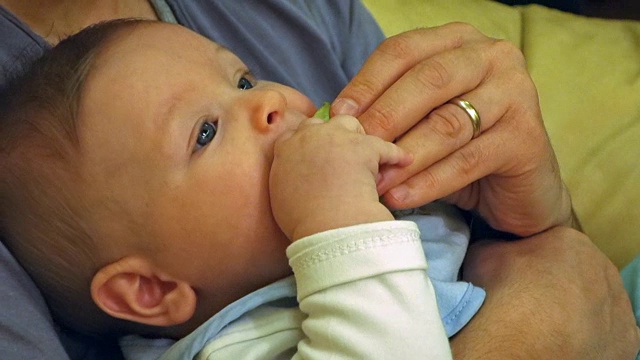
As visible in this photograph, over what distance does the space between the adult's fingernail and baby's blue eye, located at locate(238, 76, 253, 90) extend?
0.42ft

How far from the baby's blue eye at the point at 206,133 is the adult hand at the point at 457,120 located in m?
0.14

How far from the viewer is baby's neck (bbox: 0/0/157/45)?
3.26ft

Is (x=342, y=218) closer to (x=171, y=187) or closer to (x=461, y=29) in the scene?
(x=171, y=187)

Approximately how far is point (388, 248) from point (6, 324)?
0.39m

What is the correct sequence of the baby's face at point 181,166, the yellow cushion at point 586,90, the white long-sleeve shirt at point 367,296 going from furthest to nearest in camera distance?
the yellow cushion at point 586,90, the baby's face at point 181,166, the white long-sleeve shirt at point 367,296

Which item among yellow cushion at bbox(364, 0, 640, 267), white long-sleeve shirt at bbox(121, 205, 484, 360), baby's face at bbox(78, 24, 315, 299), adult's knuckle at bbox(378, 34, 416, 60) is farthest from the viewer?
yellow cushion at bbox(364, 0, 640, 267)

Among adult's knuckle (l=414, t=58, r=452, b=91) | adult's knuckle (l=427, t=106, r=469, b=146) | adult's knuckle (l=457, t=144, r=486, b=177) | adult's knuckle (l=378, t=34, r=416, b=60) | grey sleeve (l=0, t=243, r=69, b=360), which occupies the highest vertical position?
grey sleeve (l=0, t=243, r=69, b=360)

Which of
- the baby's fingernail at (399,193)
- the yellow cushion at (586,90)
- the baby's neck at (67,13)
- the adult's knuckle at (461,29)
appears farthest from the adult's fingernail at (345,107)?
the yellow cushion at (586,90)

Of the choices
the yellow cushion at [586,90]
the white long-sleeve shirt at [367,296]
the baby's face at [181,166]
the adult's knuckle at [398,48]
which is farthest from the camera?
the yellow cushion at [586,90]

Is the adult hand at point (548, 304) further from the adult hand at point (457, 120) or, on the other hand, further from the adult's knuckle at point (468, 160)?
the adult's knuckle at point (468, 160)

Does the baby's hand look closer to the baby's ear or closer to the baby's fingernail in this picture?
the baby's fingernail

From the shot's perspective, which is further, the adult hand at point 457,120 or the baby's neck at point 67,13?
the baby's neck at point 67,13

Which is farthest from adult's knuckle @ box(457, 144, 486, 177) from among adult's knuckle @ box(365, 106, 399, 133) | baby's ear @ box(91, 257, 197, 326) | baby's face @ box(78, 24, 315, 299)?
baby's ear @ box(91, 257, 197, 326)

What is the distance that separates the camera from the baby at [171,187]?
2.58 ft
